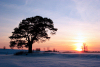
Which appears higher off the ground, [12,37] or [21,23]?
[21,23]

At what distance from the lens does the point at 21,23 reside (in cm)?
3891

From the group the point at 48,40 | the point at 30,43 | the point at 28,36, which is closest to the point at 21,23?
the point at 28,36

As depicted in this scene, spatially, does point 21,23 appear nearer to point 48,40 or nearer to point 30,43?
point 30,43

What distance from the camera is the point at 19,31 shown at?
38219mm

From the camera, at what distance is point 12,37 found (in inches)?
1523

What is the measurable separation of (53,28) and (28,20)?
9104 mm

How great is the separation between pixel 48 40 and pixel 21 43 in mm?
9405

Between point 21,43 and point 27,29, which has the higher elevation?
point 27,29

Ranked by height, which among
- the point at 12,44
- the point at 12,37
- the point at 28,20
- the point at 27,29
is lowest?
the point at 12,44

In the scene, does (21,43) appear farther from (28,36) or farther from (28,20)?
(28,20)

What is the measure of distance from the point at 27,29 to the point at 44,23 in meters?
6.14

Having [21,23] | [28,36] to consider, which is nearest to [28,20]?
[21,23]

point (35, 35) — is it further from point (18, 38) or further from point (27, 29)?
point (18, 38)

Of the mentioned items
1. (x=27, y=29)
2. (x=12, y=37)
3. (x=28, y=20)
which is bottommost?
(x=12, y=37)
